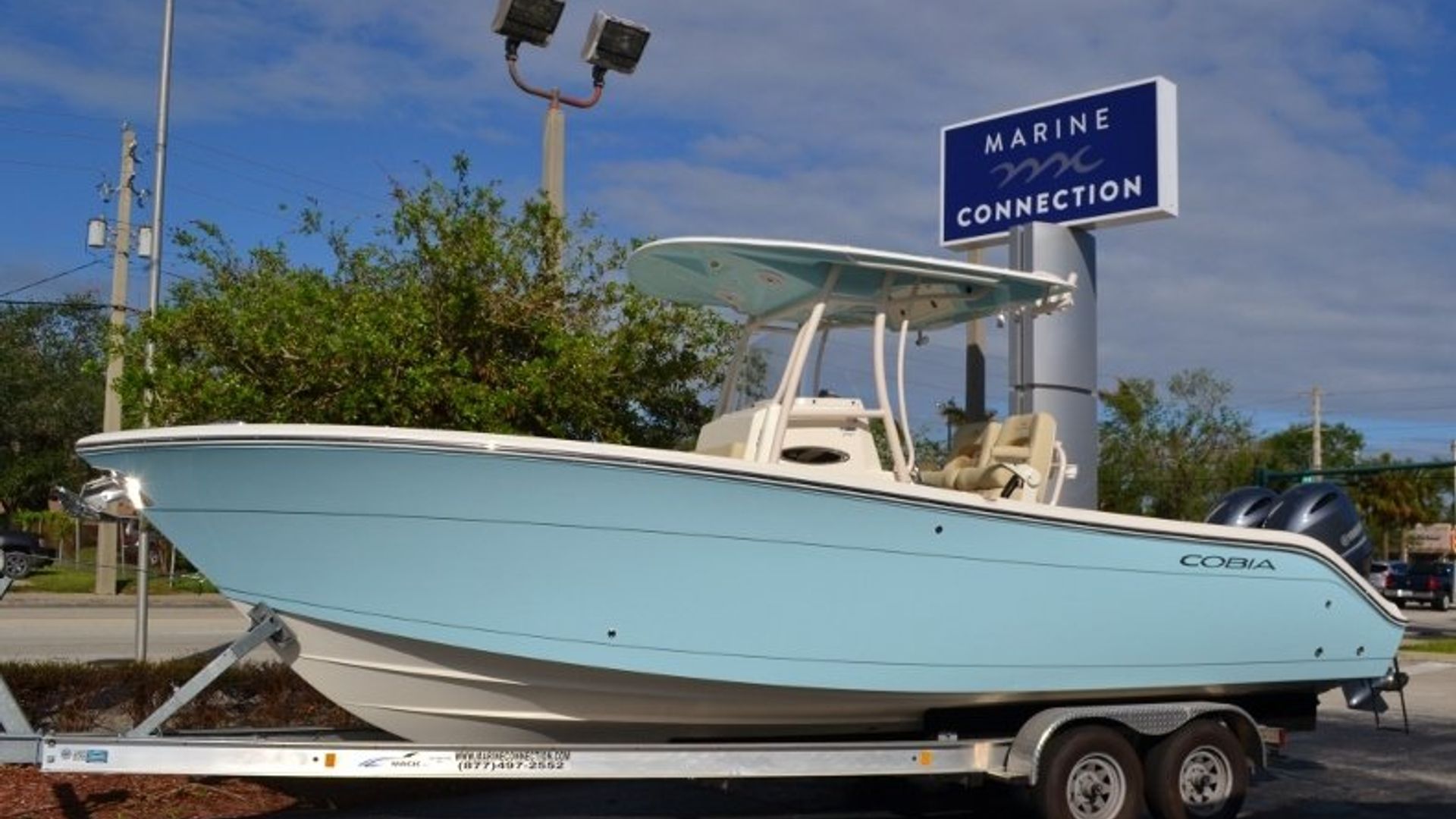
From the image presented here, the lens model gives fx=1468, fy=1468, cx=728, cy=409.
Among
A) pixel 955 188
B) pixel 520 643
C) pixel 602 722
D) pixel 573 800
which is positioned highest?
pixel 955 188

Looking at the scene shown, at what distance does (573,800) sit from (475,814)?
0.75 metres

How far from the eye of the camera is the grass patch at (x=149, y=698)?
8.30 meters

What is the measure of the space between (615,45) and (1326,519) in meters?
6.77

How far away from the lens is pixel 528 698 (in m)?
6.38

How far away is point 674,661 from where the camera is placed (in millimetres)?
6230

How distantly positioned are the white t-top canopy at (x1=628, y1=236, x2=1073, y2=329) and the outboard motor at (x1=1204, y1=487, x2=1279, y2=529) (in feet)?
6.76

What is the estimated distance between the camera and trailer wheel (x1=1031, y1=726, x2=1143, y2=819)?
7078 mm

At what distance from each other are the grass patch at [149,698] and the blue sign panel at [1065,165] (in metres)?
6.88

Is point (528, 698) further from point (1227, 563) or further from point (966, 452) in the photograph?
point (1227, 563)

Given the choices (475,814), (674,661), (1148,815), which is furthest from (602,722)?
(1148,815)

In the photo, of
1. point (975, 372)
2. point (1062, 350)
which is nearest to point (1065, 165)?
point (1062, 350)

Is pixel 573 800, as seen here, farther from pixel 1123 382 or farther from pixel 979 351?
pixel 1123 382

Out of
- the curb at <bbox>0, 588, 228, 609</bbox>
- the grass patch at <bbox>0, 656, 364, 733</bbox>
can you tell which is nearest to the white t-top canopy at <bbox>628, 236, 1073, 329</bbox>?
the grass patch at <bbox>0, 656, 364, 733</bbox>

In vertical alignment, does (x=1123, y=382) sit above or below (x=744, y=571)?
above
